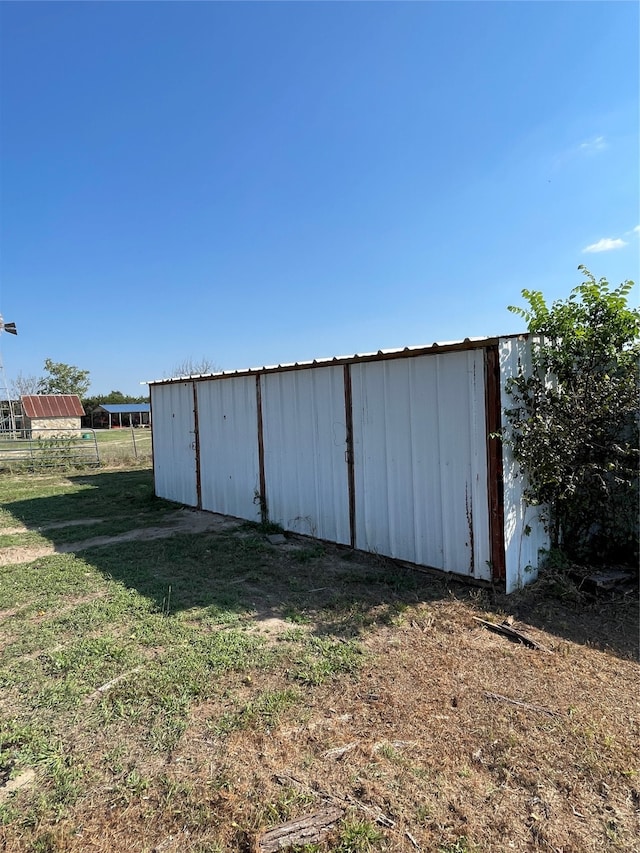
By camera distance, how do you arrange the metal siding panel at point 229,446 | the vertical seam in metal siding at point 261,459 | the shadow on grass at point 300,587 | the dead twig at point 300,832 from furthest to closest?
1. the metal siding panel at point 229,446
2. the vertical seam in metal siding at point 261,459
3. the shadow on grass at point 300,587
4. the dead twig at point 300,832

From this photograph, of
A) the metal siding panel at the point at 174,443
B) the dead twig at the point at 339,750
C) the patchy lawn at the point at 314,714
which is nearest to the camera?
the patchy lawn at the point at 314,714

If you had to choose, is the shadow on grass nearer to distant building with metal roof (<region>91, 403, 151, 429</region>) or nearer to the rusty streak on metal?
the rusty streak on metal

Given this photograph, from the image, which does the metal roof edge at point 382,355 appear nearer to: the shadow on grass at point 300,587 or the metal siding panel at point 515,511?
the metal siding panel at point 515,511

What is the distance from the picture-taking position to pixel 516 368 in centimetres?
459

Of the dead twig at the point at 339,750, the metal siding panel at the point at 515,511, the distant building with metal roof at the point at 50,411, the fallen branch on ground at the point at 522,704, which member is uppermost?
the distant building with metal roof at the point at 50,411

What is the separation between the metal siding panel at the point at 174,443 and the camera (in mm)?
9281

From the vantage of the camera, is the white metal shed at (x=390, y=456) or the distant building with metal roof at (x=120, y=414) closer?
the white metal shed at (x=390, y=456)

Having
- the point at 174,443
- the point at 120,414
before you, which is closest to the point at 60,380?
the point at 120,414

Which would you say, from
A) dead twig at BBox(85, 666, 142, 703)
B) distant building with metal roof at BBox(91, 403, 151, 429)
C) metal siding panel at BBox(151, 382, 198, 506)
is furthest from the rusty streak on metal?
distant building with metal roof at BBox(91, 403, 151, 429)

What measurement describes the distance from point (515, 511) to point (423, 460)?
100 centimetres

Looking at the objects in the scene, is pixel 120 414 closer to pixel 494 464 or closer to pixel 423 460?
pixel 423 460

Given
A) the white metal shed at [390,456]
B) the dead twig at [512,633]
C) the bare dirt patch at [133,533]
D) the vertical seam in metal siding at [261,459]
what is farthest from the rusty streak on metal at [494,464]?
the bare dirt patch at [133,533]

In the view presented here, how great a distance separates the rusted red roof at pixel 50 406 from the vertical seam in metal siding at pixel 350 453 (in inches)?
1436

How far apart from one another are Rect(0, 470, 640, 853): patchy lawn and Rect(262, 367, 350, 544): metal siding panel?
128 cm
